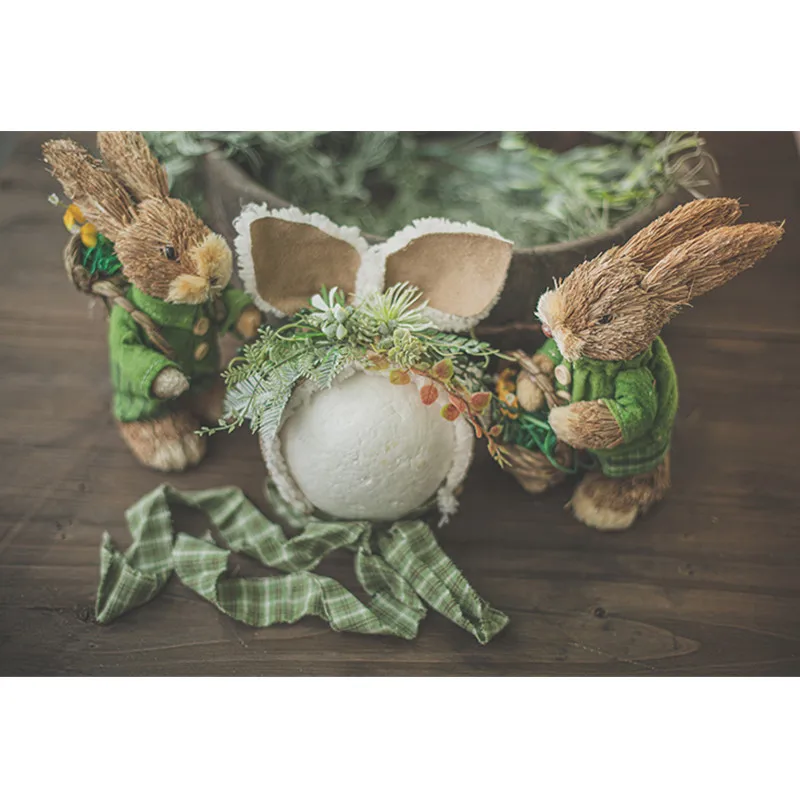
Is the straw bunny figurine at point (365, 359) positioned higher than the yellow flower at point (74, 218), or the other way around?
the yellow flower at point (74, 218)

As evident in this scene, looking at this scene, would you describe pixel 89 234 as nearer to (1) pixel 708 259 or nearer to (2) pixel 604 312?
(2) pixel 604 312

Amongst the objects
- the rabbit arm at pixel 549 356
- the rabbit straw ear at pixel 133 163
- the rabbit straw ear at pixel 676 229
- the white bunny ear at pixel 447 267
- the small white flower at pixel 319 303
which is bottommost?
the rabbit arm at pixel 549 356

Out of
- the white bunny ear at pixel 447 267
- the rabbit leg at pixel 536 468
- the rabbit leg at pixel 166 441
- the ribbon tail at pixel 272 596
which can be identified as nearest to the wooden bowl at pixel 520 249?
the white bunny ear at pixel 447 267

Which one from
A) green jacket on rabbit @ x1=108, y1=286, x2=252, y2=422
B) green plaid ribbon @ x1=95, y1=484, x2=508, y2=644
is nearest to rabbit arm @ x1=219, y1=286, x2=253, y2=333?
green jacket on rabbit @ x1=108, y1=286, x2=252, y2=422

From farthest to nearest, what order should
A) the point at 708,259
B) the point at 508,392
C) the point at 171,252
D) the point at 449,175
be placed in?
the point at 449,175 → the point at 508,392 → the point at 171,252 → the point at 708,259

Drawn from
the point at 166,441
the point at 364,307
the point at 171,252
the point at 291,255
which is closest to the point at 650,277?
the point at 364,307

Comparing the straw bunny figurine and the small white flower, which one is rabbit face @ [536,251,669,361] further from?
the small white flower

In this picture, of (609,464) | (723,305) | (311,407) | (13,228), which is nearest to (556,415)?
(609,464)

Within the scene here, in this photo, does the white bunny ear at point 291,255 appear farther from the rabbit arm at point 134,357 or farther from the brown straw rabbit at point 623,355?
the brown straw rabbit at point 623,355
